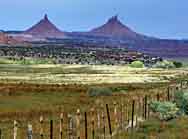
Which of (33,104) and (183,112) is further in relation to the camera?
(33,104)

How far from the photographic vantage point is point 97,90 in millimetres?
59875

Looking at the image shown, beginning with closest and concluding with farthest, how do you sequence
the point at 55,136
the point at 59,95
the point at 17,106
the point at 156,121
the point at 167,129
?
1. the point at 55,136
2. the point at 167,129
3. the point at 156,121
4. the point at 17,106
5. the point at 59,95

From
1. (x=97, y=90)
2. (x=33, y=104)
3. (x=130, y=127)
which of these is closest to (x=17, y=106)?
(x=33, y=104)

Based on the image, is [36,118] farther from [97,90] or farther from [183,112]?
[97,90]

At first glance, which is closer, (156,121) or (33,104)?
(156,121)

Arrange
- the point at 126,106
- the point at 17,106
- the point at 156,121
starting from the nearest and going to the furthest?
the point at 156,121 → the point at 126,106 → the point at 17,106

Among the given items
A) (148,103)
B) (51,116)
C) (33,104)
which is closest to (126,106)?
(148,103)

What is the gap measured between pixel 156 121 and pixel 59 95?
2612 centimetres

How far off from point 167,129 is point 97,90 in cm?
2845

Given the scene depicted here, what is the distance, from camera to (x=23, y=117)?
126ft

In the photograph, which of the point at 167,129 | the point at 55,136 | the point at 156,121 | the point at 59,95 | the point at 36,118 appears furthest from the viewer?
the point at 59,95

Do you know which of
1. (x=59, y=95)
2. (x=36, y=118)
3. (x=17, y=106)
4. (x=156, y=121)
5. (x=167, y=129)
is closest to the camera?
(x=167, y=129)

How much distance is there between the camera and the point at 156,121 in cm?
3453

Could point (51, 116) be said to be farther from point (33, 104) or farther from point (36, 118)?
point (33, 104)
